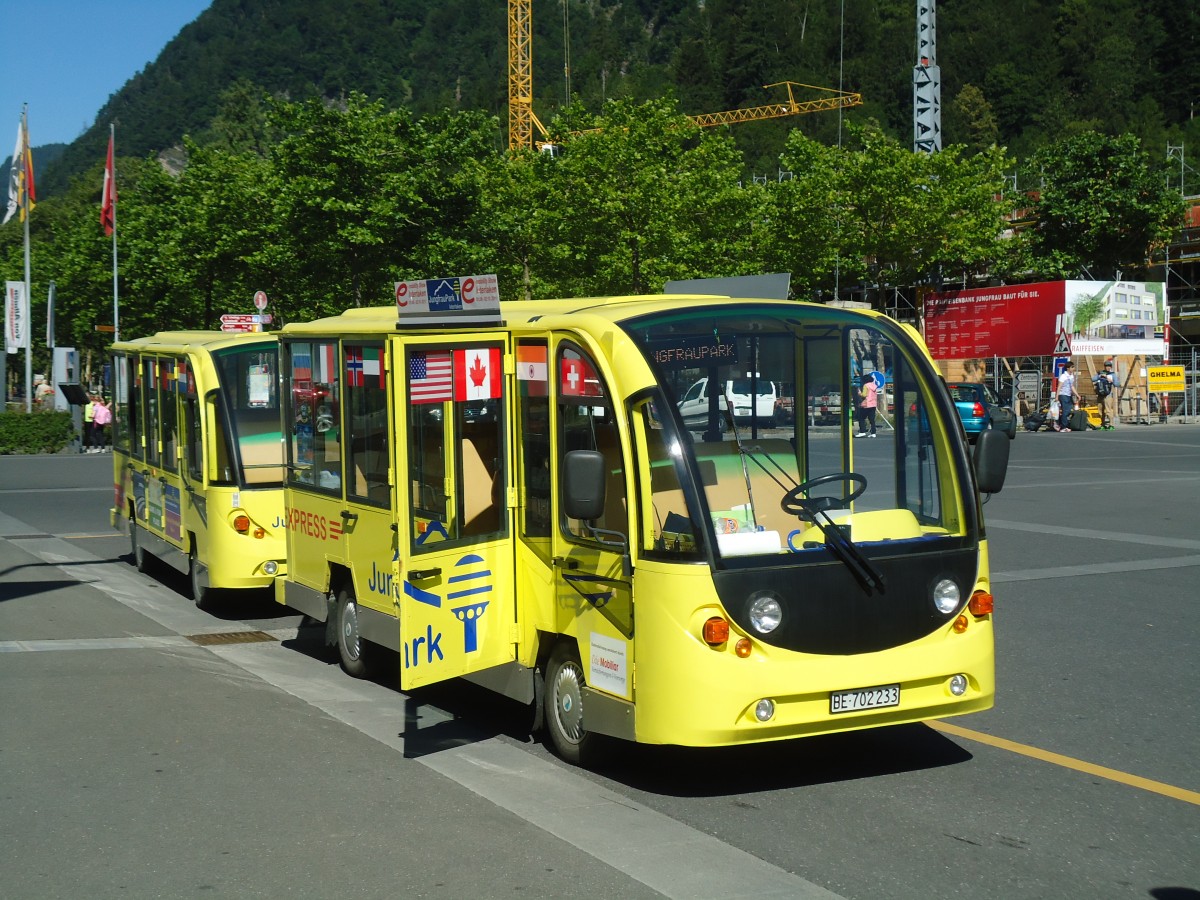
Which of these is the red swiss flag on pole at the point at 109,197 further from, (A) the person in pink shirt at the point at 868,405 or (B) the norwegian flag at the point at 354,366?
(A) the person in pink shirt at the point at 868,405

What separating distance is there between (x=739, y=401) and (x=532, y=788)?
84.4 inches

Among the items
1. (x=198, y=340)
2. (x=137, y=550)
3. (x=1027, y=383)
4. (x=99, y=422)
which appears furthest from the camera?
(x=1027, y=383)

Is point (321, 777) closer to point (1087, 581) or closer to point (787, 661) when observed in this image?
point (787, 661)

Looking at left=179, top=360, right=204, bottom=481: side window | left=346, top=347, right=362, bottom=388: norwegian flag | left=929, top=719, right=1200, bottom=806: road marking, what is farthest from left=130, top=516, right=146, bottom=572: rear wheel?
Result: left=929, top=719, right=1200, bottom=806: road marking

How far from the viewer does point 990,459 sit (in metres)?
7.20

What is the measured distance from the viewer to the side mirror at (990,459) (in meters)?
7.18

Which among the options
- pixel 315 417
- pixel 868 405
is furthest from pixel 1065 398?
pixel 868 405

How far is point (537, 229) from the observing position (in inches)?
1750

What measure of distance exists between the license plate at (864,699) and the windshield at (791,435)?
646 millimetres

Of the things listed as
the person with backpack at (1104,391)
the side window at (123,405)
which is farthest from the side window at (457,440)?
the person with backpack at (1104,391)

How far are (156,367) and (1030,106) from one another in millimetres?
112662

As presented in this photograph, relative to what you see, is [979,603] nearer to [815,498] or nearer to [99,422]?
[815,498]

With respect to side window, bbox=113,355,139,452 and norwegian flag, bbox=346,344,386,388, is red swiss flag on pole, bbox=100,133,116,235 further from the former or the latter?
norwegian flag, bbox=346,344,386,388

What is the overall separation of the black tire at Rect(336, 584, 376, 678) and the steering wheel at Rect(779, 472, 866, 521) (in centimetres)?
373
